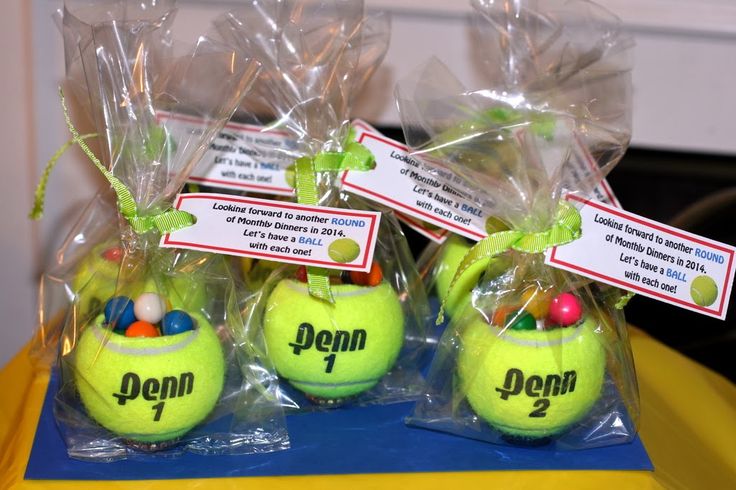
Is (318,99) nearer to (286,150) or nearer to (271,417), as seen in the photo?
(286,150)

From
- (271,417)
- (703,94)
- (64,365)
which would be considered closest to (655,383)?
(271,417)

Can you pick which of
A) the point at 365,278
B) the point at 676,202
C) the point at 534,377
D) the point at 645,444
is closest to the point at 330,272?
the point at 365,278

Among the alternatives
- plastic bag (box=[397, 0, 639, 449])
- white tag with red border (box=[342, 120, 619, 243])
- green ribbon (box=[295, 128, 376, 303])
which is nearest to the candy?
plastic bag (box=[397, 0, 639, 449])

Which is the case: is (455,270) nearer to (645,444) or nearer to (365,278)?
(365,278)

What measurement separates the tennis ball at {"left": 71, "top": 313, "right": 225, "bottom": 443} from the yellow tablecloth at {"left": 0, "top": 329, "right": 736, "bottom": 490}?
0.06 metres

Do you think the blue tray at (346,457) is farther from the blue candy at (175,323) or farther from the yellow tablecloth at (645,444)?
the blue candy at (175,323)

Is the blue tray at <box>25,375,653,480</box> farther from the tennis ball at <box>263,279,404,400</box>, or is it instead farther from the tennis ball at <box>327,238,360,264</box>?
the tennis ball at <box>327,238,360,264</box>

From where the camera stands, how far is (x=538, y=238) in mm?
854

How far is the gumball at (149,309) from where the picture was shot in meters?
0.83

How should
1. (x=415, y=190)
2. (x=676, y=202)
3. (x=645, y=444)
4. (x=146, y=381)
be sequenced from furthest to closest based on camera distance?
(x=676, y=202)
(x=415, y=190)
(x=645, y=444)
(x=146, y=381)

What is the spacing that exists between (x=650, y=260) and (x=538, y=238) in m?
0.12

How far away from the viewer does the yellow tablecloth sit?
0.79 metres

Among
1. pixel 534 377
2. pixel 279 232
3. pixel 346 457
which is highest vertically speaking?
pixel 279 232

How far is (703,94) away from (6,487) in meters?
1.21
